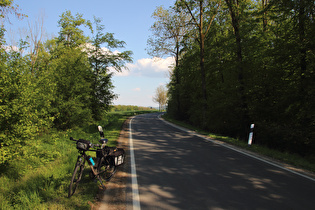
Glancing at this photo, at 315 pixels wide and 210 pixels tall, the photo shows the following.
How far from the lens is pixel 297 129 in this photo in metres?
9.81

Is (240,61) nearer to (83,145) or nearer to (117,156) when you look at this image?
(117,156)

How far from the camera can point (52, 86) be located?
9.21 m

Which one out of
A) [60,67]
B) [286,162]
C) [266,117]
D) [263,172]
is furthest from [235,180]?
[60,67]

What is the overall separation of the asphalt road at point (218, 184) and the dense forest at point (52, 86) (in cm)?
409

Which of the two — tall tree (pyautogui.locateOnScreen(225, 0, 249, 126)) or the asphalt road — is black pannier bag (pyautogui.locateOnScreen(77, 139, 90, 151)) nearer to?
the asphalt road

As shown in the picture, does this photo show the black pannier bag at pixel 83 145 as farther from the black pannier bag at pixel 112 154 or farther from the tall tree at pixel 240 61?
the tall tree at pixel 240 61

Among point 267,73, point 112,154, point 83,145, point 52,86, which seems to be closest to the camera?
point 83,145

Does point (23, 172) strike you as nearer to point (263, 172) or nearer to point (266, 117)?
point (263, 172)

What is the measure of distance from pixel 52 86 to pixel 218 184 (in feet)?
27.2

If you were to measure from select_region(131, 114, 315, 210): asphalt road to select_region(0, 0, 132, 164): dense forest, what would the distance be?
4.09m

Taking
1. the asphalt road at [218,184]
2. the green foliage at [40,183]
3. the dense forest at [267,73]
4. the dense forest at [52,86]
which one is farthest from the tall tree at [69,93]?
the dense forest at [267,73]

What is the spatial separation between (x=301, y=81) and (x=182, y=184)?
915cm

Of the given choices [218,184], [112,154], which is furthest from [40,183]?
[218,184]

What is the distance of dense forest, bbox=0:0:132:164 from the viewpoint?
6410mm
